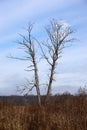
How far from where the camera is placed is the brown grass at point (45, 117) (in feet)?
48.5

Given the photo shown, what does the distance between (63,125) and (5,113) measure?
3474mm

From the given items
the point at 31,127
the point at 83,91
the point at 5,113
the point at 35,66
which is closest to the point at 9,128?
the point at 31,127

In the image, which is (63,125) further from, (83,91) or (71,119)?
(83,91)

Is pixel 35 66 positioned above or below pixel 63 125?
below

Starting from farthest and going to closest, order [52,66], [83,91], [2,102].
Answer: [52,66] < [83,91] < [2,102]

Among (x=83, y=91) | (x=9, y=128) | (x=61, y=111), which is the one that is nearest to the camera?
(x=9, y=128)

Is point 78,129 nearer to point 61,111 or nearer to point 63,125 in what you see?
point 63,125

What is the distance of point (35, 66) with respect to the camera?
1649 inches

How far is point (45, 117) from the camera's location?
51.9ft

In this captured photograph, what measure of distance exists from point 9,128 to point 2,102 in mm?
4386

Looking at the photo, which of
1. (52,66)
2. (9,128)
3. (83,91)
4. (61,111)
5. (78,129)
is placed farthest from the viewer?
(52,66)

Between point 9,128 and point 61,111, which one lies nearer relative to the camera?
point 9,128

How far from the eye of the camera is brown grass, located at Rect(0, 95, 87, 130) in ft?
48.5

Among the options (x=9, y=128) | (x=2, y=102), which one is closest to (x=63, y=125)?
(x=9, y=128)
